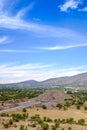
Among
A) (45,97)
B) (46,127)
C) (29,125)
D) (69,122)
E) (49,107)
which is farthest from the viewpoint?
(45,97)

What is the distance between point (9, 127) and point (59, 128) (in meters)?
5.70

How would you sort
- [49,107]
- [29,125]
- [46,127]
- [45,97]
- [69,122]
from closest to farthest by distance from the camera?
[46,127] < [29,125] < [69,122] < [49,107] < [45,97]

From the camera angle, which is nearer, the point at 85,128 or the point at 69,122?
the point at 85,128

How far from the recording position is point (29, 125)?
124 ft

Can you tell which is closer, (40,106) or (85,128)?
(85,128)

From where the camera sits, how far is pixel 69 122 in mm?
42406

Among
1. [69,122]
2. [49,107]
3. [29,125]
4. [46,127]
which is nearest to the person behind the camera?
[46,127]

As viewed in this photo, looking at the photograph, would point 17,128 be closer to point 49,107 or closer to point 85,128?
point 85,128

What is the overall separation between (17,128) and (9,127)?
1.29 meters

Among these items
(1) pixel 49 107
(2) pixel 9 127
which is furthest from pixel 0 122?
(1) pixel 49 107

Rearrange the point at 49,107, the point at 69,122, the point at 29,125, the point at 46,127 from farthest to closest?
the point at 49,107, the point at 69,122, the point at 29,125, the point at 46,127

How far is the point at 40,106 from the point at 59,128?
33.3 m

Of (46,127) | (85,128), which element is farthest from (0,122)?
(85,128)

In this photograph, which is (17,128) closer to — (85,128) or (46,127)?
(46,127)
